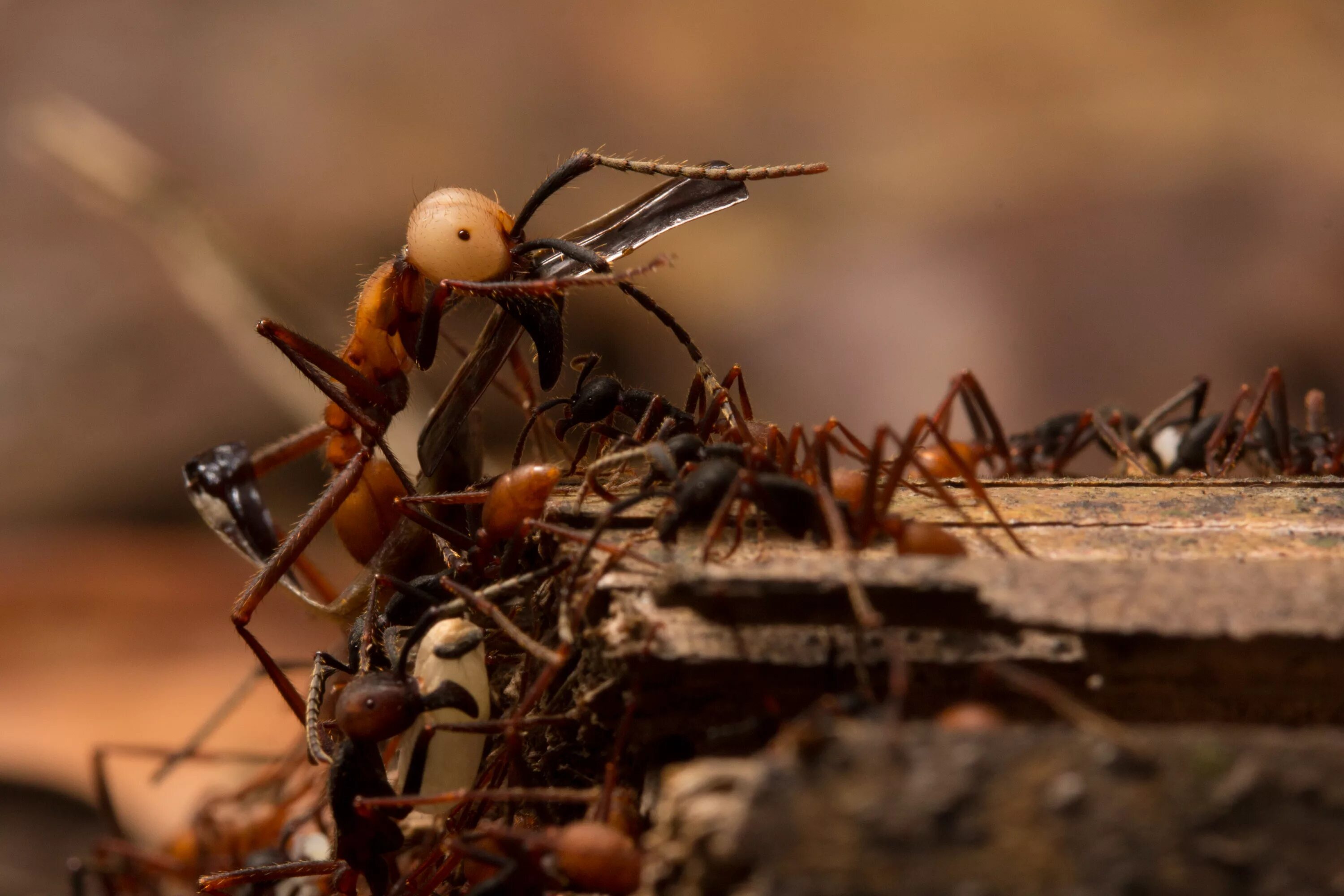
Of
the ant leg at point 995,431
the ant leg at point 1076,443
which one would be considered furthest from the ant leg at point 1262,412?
the ant leg at point 995,431

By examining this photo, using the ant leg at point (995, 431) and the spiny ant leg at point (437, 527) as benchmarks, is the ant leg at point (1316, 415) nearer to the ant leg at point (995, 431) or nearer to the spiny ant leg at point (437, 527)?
the ant leg at point (995, 431)

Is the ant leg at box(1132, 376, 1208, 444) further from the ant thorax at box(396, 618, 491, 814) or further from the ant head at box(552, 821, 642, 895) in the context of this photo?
the ant head at box(552, 821, 642, 895)

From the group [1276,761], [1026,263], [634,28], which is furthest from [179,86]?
[1276,761]

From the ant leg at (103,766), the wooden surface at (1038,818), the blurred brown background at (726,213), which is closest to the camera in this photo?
the wooden surface at (1038,818)

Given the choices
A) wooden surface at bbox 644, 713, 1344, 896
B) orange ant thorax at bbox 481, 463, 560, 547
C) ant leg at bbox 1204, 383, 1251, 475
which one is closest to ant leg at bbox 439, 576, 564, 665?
orange ant thorax at bbox 481, 463, 560, 547

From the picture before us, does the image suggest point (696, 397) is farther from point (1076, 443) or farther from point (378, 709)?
point (1076, 443)

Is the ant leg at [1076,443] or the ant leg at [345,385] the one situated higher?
the ant leg at [345,385]
